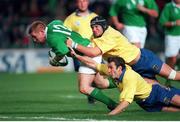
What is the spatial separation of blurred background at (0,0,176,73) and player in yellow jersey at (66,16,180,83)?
41.4ft

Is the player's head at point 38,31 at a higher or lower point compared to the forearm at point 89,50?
higher

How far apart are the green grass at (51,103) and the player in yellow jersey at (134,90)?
0.21 meters

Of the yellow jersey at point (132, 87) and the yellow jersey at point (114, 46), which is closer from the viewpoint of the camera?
the yellow jersey at point (132, 87)

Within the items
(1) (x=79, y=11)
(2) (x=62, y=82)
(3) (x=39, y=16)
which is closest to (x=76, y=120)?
(1) (x=79, y=11)

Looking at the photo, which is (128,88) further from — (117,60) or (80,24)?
(80,24)

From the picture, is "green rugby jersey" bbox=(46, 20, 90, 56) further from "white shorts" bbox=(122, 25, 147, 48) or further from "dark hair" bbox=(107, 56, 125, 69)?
"white shorts" bbox=(122, 25, 147, 48)

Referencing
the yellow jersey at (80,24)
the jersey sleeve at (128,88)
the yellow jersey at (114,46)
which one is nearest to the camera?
Result: the jersey sleeve at (128,88)

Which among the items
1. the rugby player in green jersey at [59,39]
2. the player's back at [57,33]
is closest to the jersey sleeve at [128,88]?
the rugby player in green jersey at [59,39]

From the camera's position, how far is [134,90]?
13.1 meters

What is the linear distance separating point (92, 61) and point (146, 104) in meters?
1.31

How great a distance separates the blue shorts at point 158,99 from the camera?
13656 millimetres

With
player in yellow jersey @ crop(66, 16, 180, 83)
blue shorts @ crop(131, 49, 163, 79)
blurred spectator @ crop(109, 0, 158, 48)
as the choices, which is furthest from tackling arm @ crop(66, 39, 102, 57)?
blurred spectator @ crop(109, 0, 158, 48)

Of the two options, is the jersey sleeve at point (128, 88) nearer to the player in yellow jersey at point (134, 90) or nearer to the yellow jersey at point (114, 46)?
the player in yellow jersey at point (134, 90)

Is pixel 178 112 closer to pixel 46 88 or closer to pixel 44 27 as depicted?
pixel 44 27
